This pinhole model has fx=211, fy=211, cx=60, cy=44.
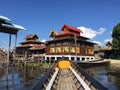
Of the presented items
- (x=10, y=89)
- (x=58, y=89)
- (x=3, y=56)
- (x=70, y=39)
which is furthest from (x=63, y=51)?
(x=58, y=89)

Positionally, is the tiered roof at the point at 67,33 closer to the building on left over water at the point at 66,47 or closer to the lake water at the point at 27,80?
the building on left over water at the point at 66,47

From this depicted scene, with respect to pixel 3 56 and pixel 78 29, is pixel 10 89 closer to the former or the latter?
pixel 3 56

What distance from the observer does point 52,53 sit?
58188mm

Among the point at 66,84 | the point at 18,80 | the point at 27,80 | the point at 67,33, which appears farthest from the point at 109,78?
the point at 67,33

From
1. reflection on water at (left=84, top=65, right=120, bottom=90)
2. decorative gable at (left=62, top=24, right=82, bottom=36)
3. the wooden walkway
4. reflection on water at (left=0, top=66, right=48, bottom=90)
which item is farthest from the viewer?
decorative gable at (left=62, top=24, right=82, bottom=36)

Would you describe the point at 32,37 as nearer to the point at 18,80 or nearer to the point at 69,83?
the point at 18,80

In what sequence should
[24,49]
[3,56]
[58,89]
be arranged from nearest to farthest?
1. [58,89]
2. [3,56]
3. [24,49]

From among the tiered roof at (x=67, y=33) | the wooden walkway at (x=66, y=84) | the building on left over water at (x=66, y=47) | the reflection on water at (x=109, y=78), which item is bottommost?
the reflection on water at (x=109, y=78)

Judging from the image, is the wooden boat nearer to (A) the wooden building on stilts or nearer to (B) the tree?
(A) the wooden building on stilts

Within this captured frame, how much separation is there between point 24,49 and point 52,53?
18770 mm

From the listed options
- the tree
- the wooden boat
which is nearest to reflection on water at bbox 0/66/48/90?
the wooden boat

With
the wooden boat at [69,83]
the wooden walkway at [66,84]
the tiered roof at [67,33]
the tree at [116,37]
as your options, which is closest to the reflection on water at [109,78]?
the wooden boat at [69,83]

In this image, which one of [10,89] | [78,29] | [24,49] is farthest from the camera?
[24,49]

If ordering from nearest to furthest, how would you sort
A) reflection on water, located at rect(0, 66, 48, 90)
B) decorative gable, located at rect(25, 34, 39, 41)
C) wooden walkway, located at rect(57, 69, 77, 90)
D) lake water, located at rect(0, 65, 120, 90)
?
wooden walkway, located at rect(57, 69, 77, 90), reflection on water, located at rect(0, 66, 48, 90), lake water, located at rect(0, 65, 120, 90), decorative gable, located at rect(25, 34, 39, 41)
